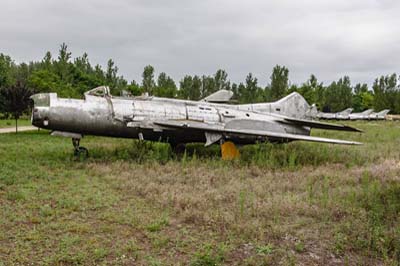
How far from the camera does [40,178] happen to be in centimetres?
821

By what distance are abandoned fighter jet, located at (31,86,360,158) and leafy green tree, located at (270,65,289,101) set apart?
37317mm

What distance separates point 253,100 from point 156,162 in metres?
46.1

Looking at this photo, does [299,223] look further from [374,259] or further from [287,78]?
[287,78]

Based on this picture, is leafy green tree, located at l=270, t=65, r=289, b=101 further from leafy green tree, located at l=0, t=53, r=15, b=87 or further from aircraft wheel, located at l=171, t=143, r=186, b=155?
aircraft wheel, located at l=171, t=143, r=186, b=155

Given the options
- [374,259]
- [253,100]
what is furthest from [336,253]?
[253,100]

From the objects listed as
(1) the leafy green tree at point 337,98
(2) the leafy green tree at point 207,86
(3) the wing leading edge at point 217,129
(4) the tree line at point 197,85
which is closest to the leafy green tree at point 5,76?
(4) the tree line at point 197,85

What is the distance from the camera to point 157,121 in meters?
11.1

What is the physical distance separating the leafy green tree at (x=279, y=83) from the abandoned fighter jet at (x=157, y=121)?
1469 inches

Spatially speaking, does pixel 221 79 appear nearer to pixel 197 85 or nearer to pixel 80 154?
pixel 197 85

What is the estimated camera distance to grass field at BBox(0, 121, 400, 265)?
434cm

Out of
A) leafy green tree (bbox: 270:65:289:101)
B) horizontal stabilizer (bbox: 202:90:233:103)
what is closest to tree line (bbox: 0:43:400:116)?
leafy green tree (bbox: 270:65:289:101)

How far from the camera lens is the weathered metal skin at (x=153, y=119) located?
10.3 metres

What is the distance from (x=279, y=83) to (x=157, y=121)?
133 feet

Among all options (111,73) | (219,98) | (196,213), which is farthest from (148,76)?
(196,213)
